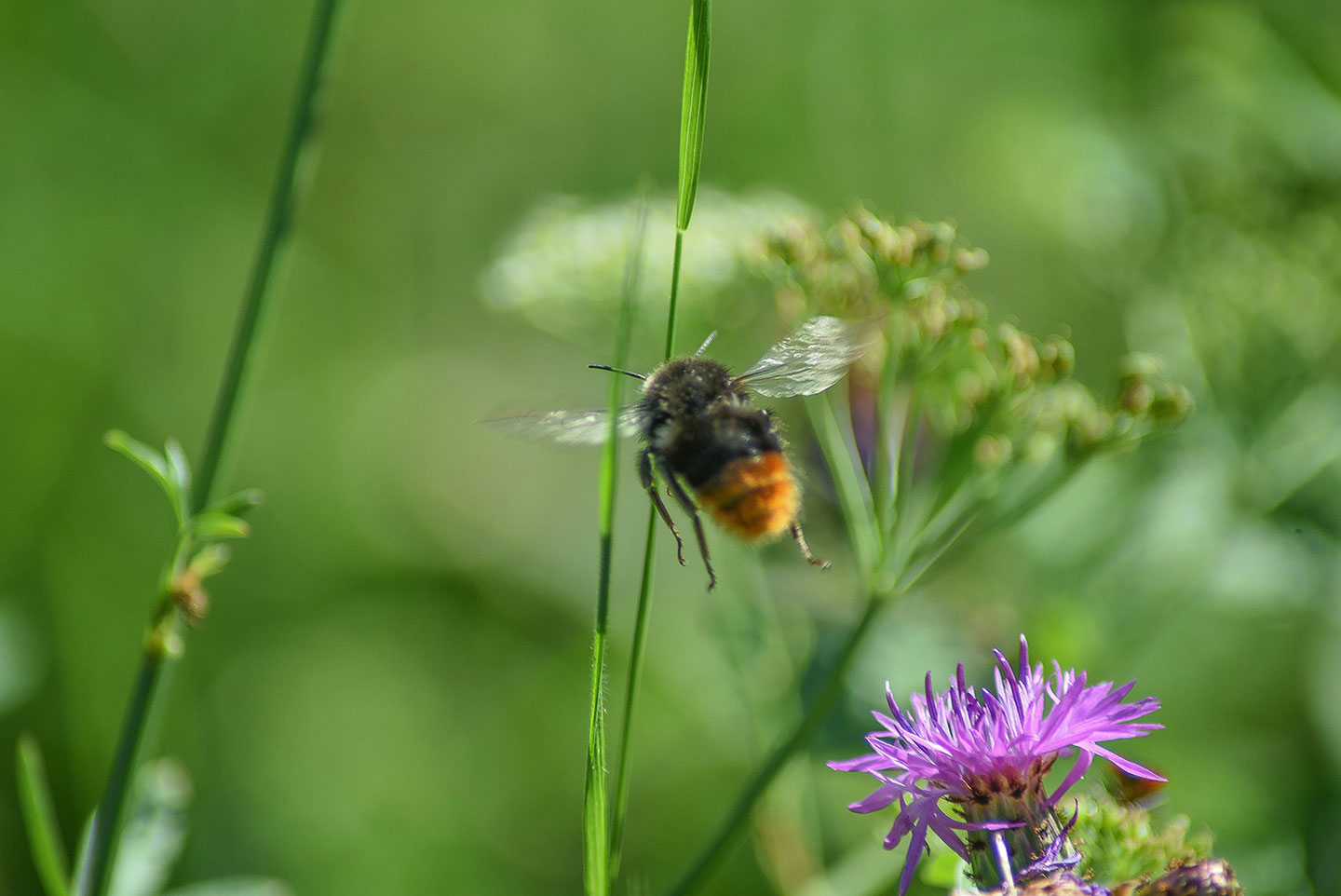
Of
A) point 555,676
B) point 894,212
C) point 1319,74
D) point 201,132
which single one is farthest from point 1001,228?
point 201,132

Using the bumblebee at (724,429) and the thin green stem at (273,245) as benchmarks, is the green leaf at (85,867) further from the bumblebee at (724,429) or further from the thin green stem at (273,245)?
the bumblebee at (724,429)

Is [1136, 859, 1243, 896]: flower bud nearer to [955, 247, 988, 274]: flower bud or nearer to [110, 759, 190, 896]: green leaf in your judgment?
[955, 247, 988, 274]: flower bud

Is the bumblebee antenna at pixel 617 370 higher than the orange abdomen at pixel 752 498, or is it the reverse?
the bumblebee antenna at pixel 617 370

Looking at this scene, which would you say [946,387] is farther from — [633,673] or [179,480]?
[179,480]

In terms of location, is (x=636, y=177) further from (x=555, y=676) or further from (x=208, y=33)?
(x=555, y=676)

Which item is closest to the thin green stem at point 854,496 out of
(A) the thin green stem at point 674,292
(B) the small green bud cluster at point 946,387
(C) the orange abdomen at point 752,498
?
(B) the small green bud cluster at point 946,387

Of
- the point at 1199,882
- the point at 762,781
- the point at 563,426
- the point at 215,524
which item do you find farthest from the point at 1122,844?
the point at 215,524

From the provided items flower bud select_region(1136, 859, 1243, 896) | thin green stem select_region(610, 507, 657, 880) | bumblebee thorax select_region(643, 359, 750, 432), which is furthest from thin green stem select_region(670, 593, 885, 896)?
flower bud select_region(1136, 859, 1243, 896)
